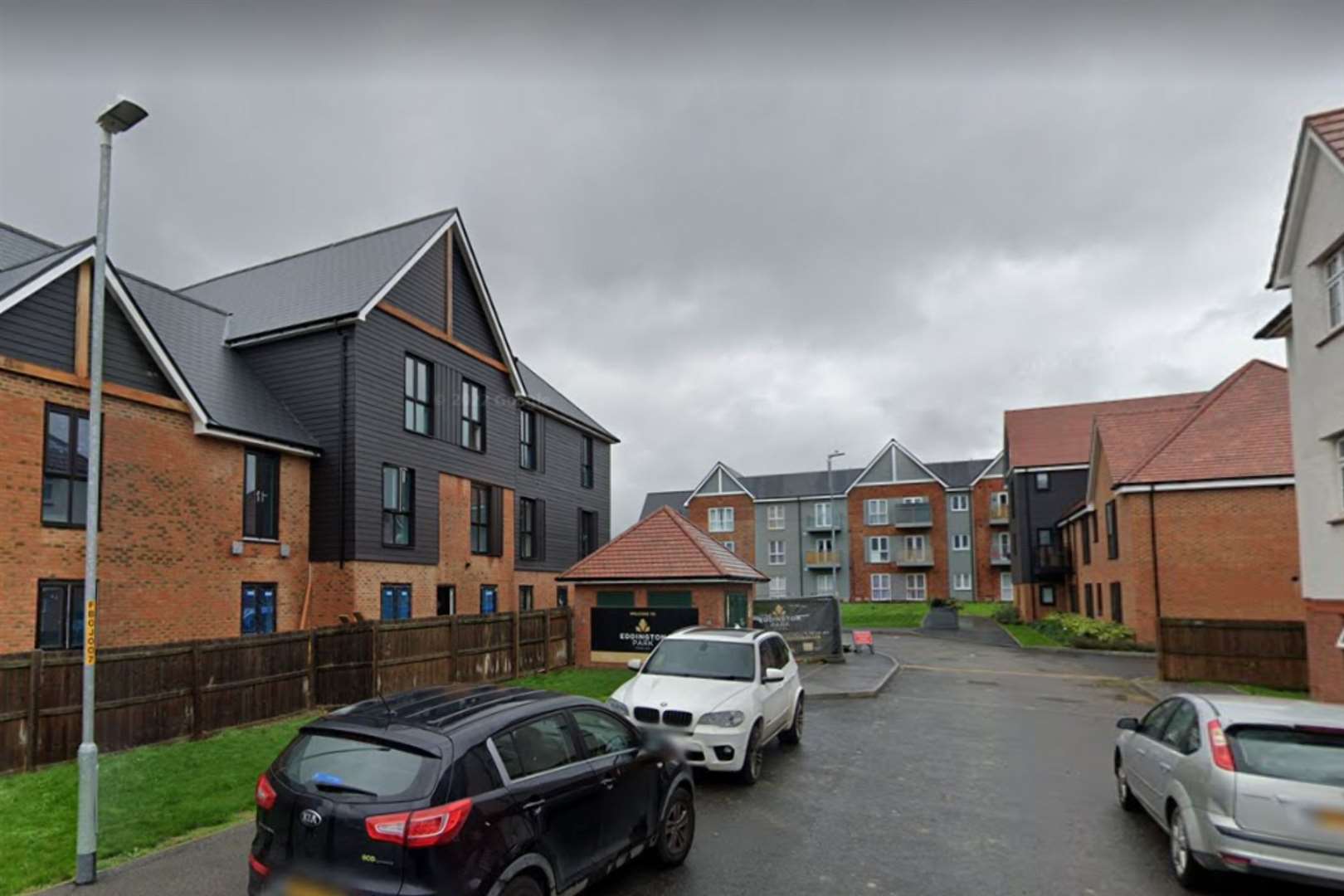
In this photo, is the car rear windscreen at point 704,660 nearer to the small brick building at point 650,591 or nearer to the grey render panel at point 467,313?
the small brick building at point 650,591

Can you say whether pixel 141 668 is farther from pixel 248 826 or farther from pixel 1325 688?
pixel 1325 688

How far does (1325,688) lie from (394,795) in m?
15.7

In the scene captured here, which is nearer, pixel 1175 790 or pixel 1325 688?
pixel 1175 790

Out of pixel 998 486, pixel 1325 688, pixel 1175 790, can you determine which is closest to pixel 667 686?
pixel 1175 790

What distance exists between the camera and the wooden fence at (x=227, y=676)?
985 centimetres

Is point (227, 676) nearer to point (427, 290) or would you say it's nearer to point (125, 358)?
point (125, 358)

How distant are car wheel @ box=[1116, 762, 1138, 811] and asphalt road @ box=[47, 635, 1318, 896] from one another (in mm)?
171

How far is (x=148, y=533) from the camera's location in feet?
50.1

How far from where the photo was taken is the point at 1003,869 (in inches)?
269

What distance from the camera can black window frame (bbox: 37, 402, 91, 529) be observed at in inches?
528

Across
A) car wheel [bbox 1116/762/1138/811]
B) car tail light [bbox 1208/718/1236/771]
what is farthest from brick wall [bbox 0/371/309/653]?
car tail light [bbox 1208/718/1236/771]

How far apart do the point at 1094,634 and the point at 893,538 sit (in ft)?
105

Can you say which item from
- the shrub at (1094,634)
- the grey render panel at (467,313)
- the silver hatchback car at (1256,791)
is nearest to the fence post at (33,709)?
the silver hatchback car at (1256,791)

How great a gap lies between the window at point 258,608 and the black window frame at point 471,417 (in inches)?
270
